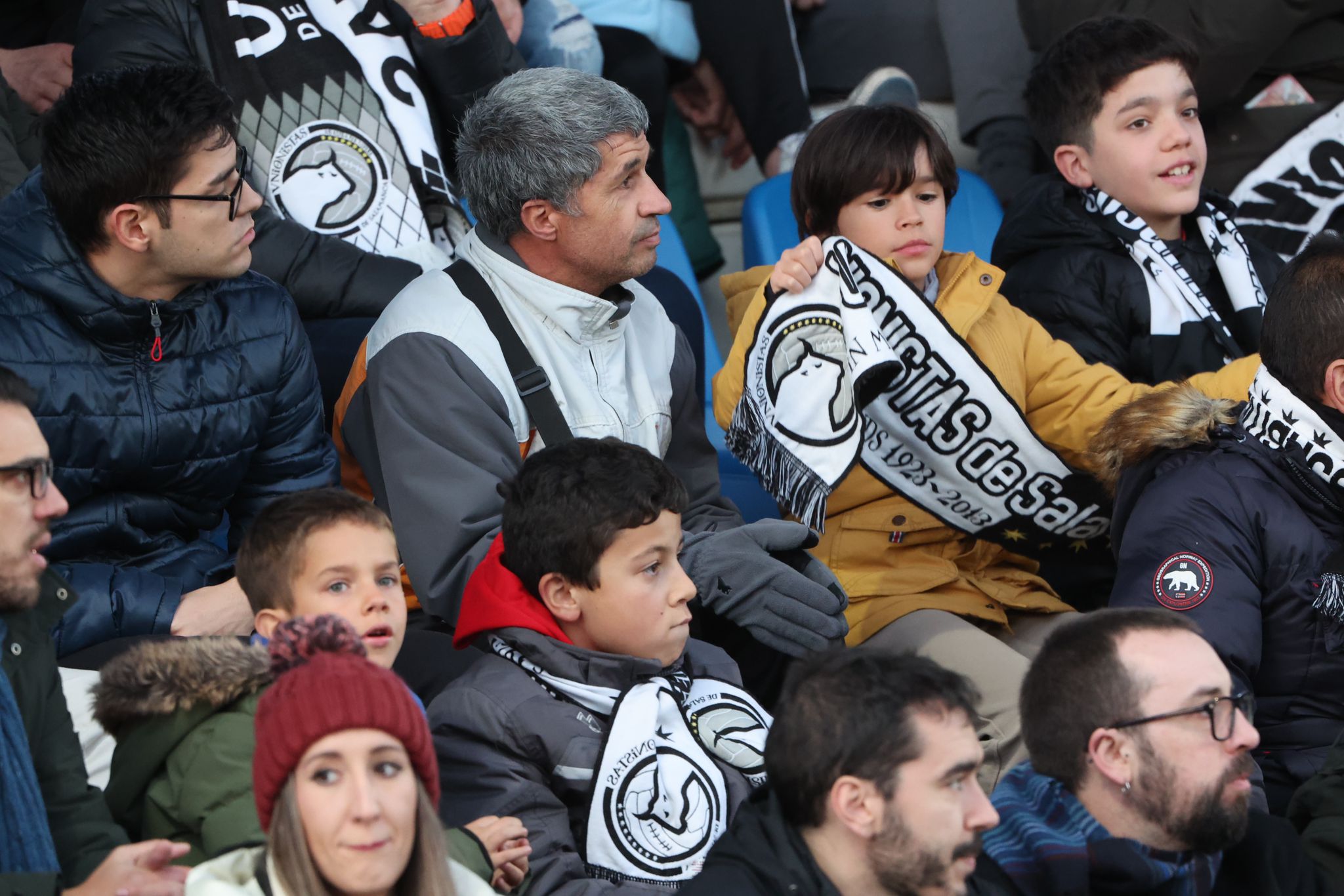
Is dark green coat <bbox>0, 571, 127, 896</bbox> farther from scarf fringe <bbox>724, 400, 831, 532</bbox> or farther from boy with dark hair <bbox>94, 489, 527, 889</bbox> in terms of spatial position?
scarf fringe <bbox>724, 400, 831, 532</bbox>

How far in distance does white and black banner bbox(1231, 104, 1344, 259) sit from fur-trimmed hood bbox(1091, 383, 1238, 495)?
5.81 feet

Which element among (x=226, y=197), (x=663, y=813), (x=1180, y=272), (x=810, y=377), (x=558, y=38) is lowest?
(x=663, y=813)

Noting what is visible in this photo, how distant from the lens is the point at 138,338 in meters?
2.96

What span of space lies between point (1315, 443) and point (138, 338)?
2.09 meters

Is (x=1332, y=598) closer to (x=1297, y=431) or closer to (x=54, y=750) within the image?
(x=1297, y=431)

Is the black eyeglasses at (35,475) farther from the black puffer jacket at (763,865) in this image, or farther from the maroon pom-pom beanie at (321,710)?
the black puffer jacket at (763,865)

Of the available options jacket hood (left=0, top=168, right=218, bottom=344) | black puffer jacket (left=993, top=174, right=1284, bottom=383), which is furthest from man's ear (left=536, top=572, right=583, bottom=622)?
black puffer jacket (left=993, top=174, right=1284, bottom=383)

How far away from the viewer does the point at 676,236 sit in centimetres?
470

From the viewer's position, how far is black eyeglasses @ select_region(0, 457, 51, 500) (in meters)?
2.20

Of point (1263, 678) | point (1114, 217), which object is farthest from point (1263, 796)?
point (1114, 217)

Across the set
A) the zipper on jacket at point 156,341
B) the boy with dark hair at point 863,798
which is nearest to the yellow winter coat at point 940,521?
the zipper on jacket at point 156,341

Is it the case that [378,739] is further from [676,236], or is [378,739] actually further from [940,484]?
[676,236]

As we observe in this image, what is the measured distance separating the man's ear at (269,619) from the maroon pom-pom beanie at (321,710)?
1.57 ft

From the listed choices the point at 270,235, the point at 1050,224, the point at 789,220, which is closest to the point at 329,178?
the point at 270,235
